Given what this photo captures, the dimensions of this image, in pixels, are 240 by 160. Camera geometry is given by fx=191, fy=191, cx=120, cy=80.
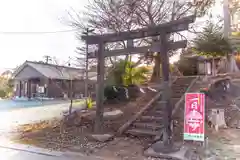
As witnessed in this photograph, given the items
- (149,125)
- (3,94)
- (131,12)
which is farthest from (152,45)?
(3,94)

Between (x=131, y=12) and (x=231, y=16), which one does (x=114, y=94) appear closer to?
(x=131, y=12)

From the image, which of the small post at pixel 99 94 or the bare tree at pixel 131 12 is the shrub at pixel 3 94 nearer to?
the bare tree at pixel 131 12

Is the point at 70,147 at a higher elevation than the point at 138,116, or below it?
below

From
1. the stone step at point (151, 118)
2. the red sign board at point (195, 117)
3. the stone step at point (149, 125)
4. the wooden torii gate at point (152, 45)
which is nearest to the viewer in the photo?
the red sign board at point (195, 117)

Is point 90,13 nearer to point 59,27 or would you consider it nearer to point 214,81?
point 59,27

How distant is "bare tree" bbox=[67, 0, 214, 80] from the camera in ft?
20.8

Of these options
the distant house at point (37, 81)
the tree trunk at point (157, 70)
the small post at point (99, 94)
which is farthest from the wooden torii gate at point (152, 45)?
the distant house at point (37, 81)

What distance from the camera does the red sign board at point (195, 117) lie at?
3.36 m

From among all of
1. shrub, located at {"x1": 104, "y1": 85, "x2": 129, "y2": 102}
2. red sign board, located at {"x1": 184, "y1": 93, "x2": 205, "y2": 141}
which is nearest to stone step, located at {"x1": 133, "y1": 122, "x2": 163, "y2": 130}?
red sign board, located at {"x1": 184, "y1": 93, "x2": 205, "y2": 141}

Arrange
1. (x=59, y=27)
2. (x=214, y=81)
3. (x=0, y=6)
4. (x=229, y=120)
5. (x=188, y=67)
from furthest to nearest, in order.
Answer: (x=188, y=67), (x=59, y=27), (x=214, y=81), (x=0, y=6), (x=229, y=120)

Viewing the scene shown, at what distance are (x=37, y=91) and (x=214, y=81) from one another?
37.0 feet

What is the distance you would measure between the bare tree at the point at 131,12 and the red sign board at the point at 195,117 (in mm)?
3424

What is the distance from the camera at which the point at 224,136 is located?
411 cm

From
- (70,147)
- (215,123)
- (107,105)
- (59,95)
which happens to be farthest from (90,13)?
(59,95)
